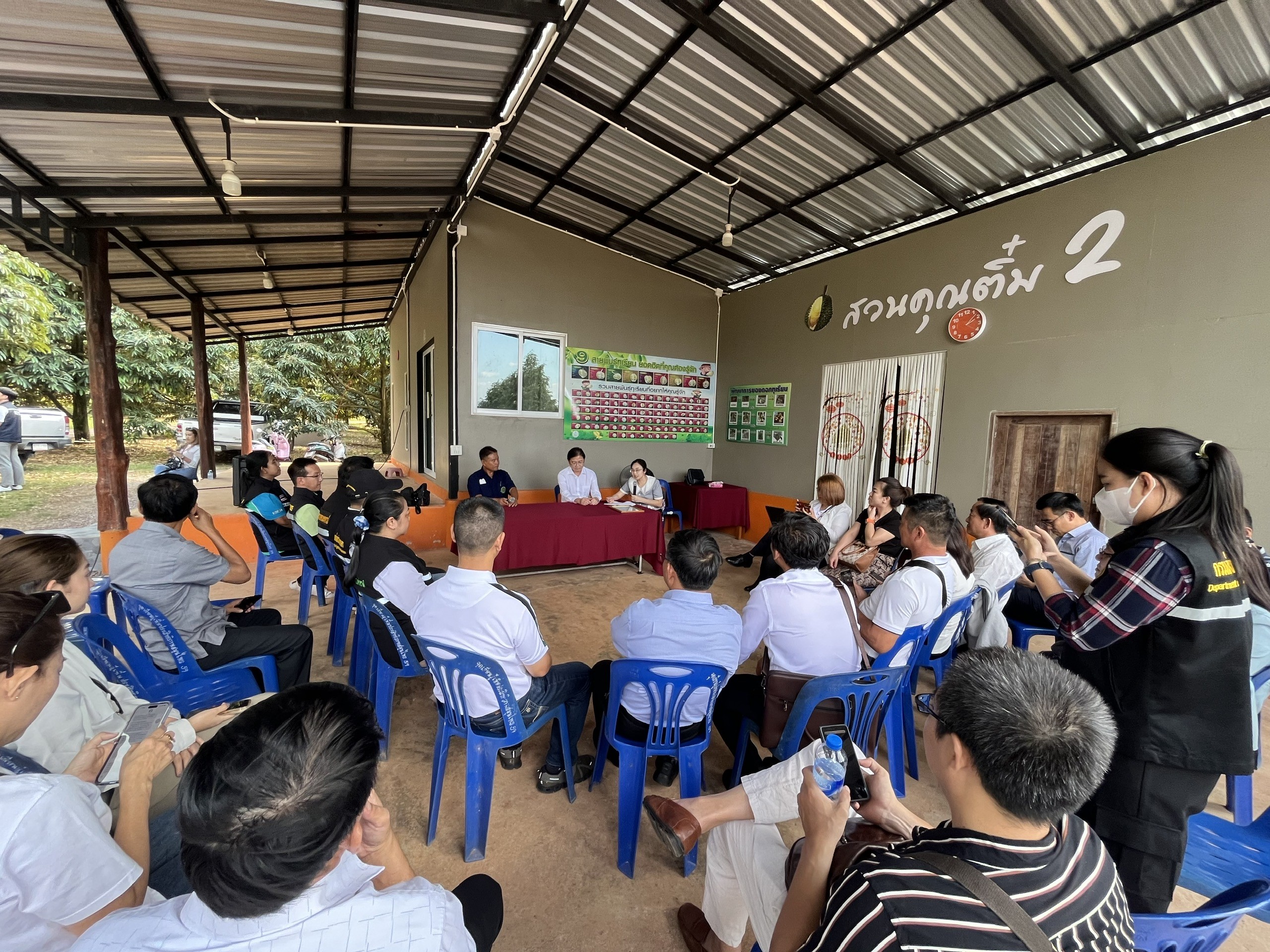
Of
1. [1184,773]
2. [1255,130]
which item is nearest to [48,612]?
[1184,773]

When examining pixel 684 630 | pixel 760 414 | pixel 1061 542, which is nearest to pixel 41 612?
pixel 684 630

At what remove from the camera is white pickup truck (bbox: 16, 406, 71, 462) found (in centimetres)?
916

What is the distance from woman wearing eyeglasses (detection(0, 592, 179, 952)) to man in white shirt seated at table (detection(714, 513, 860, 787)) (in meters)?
1.59

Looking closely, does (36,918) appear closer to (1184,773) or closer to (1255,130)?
(1184,773)

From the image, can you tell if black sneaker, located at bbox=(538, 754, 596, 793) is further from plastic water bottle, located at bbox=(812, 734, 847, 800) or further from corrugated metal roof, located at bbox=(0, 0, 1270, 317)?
corrugated metal roof, located at bbox=(0, 0, 1270, 317)

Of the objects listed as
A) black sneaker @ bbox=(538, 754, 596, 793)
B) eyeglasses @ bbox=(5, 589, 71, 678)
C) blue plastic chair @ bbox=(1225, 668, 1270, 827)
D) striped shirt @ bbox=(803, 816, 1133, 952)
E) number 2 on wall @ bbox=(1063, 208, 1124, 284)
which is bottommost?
black sneaker @ bbox=(538, 754, 596, 793)

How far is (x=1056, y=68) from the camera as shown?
302 cm

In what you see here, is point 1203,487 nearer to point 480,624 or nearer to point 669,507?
point 480,624

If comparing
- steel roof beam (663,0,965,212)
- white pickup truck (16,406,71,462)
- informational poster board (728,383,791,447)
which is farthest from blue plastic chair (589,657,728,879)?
white pickup truck (16,406,71,462)

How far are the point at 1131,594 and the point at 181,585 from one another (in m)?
3.13

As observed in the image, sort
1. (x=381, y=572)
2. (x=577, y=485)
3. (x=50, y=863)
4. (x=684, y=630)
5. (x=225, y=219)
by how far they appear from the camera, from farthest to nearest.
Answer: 1. (x=577, y=485)
2. (x=225, y=219)
3. (x=381, y=572)
4. (x=684, y=630)
5. (x=50, y=863)

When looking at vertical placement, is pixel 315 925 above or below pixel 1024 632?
above

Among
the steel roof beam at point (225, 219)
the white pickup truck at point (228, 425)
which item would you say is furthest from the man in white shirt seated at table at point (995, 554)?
the white pickup truck at point (228, 425)

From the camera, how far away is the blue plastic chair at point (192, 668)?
1.98m
